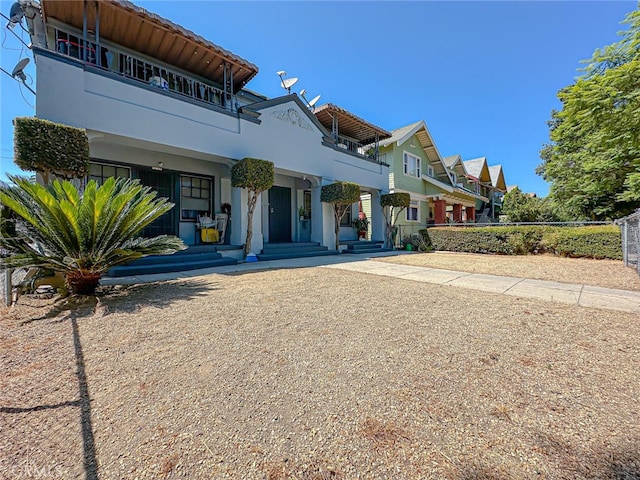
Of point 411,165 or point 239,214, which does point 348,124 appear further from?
point 239,214

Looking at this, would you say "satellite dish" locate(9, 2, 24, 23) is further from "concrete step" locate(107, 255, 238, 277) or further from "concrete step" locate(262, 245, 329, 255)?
"concrete step" locate(262, 245, 329, 255)

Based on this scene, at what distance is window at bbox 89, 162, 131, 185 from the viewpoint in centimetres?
838

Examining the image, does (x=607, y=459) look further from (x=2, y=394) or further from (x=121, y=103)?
(x=121, y=103)

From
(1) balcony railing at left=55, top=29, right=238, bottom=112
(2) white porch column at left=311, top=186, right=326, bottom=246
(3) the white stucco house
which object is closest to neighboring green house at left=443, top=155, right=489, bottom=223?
(2) white porch column at left=311, top=186, right=326, bottom=246

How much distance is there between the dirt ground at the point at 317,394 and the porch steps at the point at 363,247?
355 inches

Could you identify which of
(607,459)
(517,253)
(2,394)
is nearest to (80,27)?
(2,394)

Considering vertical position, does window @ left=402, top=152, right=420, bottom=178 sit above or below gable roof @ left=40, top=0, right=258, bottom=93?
below

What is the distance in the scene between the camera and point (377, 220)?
15.2 meters

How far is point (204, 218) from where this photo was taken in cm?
1001

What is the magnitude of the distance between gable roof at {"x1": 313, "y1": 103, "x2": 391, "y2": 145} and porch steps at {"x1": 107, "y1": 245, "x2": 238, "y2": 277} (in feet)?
26.3

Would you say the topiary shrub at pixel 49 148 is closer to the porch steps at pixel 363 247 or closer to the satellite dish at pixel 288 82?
the satellite dish at pixel 288 82

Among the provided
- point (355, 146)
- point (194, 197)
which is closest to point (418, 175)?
point (355, 146)

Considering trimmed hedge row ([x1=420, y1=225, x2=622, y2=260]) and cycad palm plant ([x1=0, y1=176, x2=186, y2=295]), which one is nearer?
cycad palm plant ([x1=0, y1=176, x2=186, y2=295])

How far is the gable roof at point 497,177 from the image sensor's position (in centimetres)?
3326
